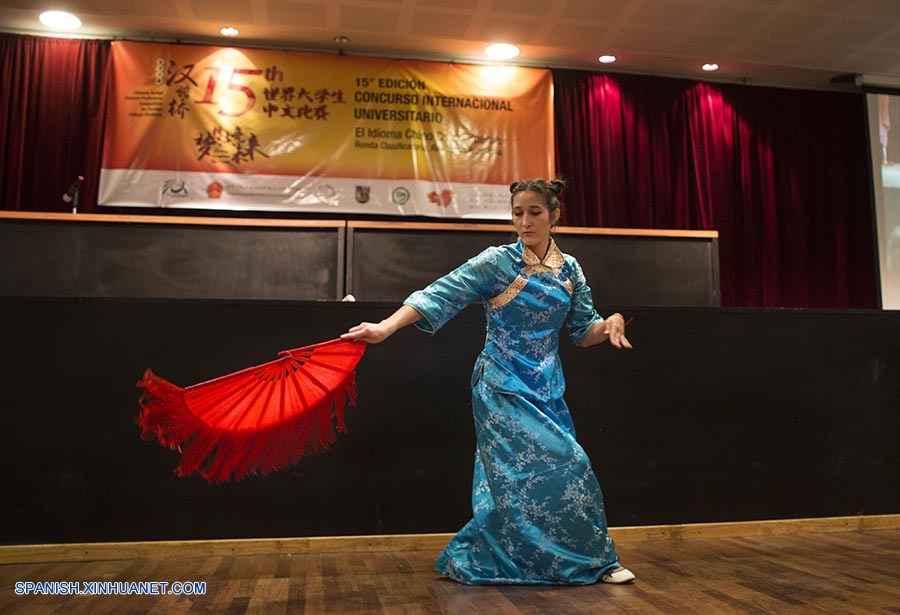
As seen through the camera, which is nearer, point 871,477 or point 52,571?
point 52,571

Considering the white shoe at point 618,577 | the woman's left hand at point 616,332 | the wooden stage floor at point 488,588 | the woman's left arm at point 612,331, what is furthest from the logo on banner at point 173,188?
the white shoe at point 618,577

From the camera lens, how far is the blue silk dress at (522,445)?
2236 millimetres

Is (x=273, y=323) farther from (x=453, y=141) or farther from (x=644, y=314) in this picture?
(x=453, y=141)

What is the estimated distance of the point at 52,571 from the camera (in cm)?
250

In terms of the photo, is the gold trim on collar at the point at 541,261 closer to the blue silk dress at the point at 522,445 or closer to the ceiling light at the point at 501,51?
the blue silk dress at the point at 522,445

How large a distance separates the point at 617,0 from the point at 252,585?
411cm

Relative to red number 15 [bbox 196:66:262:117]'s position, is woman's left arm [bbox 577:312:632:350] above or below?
below

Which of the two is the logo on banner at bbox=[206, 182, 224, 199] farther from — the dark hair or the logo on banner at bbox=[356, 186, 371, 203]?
the dark hair

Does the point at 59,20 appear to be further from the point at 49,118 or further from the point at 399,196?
the point at 399,196

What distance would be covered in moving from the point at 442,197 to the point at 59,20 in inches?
114

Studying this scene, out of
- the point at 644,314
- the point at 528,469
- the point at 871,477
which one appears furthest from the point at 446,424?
the point at 871,477

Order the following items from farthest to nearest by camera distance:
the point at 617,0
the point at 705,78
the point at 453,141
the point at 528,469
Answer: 1. the point at 705,78
2. the point at 453,141
3. the point at 617,0
4. the point at 528,469

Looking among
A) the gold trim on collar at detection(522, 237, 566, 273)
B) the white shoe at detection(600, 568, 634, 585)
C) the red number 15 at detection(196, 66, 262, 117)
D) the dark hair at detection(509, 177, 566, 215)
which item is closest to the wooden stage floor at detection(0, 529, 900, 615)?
the white shoe at detection(600, 568, 634, 585)

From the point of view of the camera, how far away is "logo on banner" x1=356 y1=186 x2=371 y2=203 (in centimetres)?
533
